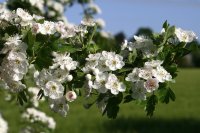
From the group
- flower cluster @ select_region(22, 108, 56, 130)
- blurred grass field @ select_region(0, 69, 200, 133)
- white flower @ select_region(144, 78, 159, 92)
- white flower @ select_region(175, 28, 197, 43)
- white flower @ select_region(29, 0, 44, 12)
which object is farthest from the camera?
blurred grass field @ select_region(0, 69, 200, 133)

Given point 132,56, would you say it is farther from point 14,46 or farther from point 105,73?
point 14,46

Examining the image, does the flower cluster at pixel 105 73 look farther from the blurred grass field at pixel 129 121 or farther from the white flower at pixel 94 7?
the blurred grass field at pixel 129 121

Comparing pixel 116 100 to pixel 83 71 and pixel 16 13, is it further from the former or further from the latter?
pixel 16 13

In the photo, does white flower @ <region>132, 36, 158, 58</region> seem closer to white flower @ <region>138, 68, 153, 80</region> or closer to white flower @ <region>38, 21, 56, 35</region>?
white flower @ <region>138, 68, 153, 80</region>

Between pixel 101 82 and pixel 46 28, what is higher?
pixel 46 28

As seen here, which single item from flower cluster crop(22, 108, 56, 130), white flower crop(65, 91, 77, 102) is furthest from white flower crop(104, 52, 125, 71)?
flower cluster crop(22, 108, 56, 130)

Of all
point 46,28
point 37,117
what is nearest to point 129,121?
point 37,117
